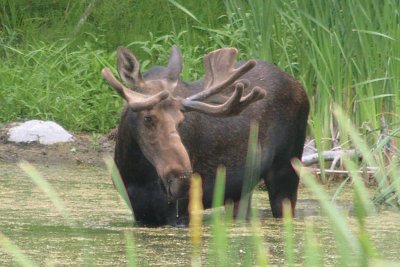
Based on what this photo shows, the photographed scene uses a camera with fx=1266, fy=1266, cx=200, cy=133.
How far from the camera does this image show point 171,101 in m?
5.96

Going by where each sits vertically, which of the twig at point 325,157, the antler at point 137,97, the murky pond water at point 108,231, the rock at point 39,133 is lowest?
the murky pond water at point 108,231

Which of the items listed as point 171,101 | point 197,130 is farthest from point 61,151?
point 171,101

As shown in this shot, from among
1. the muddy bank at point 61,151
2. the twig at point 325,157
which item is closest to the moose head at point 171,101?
the twig at point 325,157

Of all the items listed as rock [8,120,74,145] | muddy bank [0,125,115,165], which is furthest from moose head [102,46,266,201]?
rock [8,120,74,145]

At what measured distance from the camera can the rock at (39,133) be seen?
9852 mm

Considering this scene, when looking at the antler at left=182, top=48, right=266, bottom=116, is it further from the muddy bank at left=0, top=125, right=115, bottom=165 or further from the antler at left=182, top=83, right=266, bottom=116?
the muddy bank at left=0, top=125, right=115, bottom=165

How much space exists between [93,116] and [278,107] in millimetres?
3876

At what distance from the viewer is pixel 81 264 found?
493 cm

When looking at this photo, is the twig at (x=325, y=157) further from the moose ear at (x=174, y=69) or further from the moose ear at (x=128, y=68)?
the moose ear at (x=128, y=68)

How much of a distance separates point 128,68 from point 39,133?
3.71m

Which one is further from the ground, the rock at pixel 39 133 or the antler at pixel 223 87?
the antler at pixel 223 87

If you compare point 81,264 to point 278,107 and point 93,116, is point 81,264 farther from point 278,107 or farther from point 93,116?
point 93,116

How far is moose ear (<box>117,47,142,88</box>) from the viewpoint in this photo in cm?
625

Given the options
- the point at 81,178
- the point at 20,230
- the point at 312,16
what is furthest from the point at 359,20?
the point at 20,230
